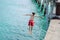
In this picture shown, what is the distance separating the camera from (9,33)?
19641 mm

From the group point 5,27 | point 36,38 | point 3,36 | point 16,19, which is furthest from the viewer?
point 16,19

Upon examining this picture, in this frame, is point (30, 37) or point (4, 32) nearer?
point (30, 37)

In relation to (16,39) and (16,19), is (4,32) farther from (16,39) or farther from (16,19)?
(16,19)

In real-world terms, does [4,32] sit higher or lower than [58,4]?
lower

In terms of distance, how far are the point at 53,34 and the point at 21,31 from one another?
21.4 feet

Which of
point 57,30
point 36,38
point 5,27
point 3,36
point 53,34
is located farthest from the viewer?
point 5,27

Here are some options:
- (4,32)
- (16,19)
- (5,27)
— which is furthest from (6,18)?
(4,32)

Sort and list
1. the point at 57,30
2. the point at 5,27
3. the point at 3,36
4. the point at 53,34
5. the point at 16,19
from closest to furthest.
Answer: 1. the point at 53,34
2. the point at 57,30
3. the point at 3,36
4. the point at 5,27
5. the point at 16,19

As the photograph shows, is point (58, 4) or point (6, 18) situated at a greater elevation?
point (58, 4)

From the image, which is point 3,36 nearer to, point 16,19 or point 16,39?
point 16,39

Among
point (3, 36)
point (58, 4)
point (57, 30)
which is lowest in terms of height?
point (3, 36)

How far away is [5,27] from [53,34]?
8.92m

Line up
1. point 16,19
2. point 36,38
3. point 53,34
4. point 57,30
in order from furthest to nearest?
point 16,19 → point 36,38 → point 57,30 → point 53,34

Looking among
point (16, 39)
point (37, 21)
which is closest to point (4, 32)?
point (16, 39)
